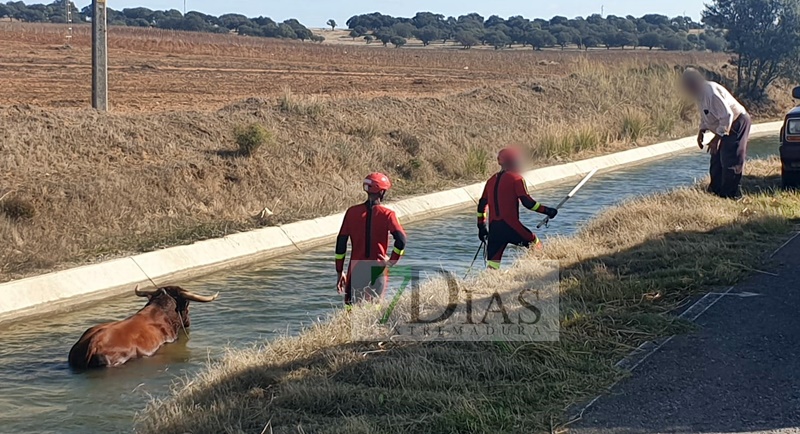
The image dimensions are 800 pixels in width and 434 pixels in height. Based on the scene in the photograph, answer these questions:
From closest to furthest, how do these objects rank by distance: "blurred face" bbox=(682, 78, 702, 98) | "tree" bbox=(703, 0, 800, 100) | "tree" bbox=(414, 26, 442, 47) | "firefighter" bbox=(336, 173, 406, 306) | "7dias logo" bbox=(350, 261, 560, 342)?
"7dias logo" bbox=(350, 261, 560, 342), "firefighter" bbox=(336, 173, 406, 306), "blurred face" bbox=(682, 78, 702, 98), "tree" bbox=(703, 0, 800, 100), "tree" bbox=(414, 26, 442, 47)

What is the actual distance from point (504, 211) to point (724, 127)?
183 inches

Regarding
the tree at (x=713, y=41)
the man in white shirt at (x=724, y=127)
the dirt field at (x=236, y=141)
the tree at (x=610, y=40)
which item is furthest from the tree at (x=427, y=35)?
the man in white shirt at (x=724, y=127)

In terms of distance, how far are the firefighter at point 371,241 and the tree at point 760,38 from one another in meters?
34.0

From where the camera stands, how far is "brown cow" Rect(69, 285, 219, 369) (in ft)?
31.3

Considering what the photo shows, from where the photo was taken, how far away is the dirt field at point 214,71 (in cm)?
2917

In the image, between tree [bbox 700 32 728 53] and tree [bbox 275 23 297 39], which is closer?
tree [bbox 700 32 728 53]

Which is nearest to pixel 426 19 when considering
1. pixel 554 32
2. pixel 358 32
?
pixel 358 32

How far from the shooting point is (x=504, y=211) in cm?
1129

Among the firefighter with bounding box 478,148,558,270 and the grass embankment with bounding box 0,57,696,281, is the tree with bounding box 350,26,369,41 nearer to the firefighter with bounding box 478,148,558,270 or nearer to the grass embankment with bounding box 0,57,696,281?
the grass embankment with bounding box 0,57,696,281

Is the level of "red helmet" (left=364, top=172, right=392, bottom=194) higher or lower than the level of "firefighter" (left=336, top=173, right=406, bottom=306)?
higher

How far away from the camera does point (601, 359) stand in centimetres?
742

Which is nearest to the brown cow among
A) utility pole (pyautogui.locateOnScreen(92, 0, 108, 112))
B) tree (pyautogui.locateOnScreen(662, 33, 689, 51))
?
utility pole (pyautogui.locateOnScreen(92, 0, 108, 112))

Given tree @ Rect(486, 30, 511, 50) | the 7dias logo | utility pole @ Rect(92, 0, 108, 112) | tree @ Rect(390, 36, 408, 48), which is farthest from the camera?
tree @ Rect(486, 30, 511, 50)

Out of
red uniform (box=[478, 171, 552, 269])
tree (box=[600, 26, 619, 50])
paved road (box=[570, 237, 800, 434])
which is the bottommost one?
paved road (box=[570, 237, 800, 434])
